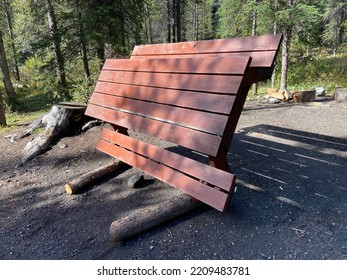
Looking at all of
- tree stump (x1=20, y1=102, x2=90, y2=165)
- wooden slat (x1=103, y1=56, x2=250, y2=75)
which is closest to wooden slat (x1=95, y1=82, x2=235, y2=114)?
wooden slat (x1=103, y1=56, x2=250, y2=75)

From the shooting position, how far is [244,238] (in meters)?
2.53

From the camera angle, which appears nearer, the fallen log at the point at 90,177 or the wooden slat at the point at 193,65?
the wooden slat at the point at 193,65

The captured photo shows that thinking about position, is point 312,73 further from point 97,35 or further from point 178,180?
point 178,180

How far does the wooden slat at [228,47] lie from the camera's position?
2.69 meters

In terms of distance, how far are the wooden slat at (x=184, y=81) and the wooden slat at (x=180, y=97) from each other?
0.20ft

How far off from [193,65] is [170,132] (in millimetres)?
822

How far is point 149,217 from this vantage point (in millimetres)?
2732

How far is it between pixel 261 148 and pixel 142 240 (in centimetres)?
289

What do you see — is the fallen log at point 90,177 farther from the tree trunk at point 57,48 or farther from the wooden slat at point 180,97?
the tree trunk at point 57,48

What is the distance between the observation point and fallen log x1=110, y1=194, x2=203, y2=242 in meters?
2.60

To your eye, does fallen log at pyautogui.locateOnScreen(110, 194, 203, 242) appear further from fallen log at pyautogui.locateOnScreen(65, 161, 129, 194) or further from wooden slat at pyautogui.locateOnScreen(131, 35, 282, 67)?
wooden slat at pyautogui.locateOnScreen(131, 35, 282, 67)

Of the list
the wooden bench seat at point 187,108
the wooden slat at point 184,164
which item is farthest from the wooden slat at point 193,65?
the wooden slat at point 184,164

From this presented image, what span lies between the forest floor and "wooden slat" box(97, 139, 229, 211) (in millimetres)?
335

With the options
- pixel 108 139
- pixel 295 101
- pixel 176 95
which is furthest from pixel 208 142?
pixel 295 101
